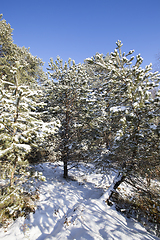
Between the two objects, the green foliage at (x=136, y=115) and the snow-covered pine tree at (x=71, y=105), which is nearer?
the green foliage at (x=136, y=115)

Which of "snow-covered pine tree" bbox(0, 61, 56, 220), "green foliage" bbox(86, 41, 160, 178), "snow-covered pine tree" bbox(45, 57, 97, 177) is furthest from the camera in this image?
"snow-covered pine tree" bbox(45, 57, 97, 177)

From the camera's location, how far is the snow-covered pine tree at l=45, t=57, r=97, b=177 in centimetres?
743

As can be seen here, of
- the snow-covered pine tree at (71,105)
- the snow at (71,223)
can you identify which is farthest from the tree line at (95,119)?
the snow at (71,223)

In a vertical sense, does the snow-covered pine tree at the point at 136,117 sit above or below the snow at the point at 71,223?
above

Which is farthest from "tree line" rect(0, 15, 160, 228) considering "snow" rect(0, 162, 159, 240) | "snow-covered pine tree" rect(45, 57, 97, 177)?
"snow" rect(0, 162, 159, 240)

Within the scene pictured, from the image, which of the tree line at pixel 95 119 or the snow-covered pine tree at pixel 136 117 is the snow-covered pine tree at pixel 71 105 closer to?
the tree line at pixel 95 119

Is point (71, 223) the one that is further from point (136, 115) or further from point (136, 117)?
point (136, 115)

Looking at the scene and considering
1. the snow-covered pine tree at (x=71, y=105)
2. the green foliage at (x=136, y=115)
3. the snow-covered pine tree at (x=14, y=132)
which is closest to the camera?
the snow-covered pine tree at (x=14, y=132)

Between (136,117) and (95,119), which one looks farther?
(95,119)

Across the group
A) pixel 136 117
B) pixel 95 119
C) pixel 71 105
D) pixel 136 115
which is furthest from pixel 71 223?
pixel 71 105

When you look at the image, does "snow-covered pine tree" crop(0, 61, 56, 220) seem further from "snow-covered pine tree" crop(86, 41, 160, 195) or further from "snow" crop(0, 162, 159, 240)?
"snow-covered pine tree" crop(86, 41, 160, 195)

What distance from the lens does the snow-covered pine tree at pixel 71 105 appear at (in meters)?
7.43

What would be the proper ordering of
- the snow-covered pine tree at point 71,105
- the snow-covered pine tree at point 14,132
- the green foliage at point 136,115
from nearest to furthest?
1. the snow-covered pine tree at point 14,132
2. the green foliage at point 136,115
3. the snow-covered pine tree at point 71,105

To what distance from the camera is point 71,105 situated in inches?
310
